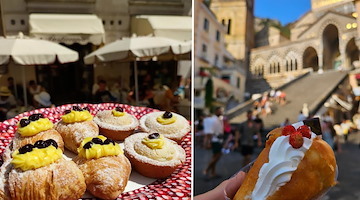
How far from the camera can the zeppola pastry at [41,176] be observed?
1.38 ft

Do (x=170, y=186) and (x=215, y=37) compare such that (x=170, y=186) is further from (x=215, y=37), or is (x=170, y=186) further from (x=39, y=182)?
(x=215, y=37)

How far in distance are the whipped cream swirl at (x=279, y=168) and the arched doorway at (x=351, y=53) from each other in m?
0.95

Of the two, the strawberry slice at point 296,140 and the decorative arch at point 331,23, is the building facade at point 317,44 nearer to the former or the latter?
the decorative arch at point 331,23

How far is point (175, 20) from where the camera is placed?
1000mm

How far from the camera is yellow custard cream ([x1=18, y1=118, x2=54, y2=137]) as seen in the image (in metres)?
0.51

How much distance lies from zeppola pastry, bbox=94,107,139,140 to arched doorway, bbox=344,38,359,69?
0.93 meters

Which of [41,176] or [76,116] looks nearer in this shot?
[41,176]

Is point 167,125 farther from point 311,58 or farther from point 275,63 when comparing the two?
point 275,63

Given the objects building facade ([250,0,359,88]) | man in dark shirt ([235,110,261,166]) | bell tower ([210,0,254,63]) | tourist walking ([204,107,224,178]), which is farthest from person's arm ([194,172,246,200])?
tourist walking ([204,107,224,178])

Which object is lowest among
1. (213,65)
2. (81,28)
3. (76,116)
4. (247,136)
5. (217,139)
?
(217,139)

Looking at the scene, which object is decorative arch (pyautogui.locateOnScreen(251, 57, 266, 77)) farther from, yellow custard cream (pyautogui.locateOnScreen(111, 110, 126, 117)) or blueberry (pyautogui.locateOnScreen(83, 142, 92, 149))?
blueberry (pyautogui.locateOnScreen(83, 142, 92, 149))

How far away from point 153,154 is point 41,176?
0.22m

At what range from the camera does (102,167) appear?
0.52m

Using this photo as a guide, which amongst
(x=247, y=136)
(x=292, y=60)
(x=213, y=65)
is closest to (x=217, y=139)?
(x=247, y=136)
